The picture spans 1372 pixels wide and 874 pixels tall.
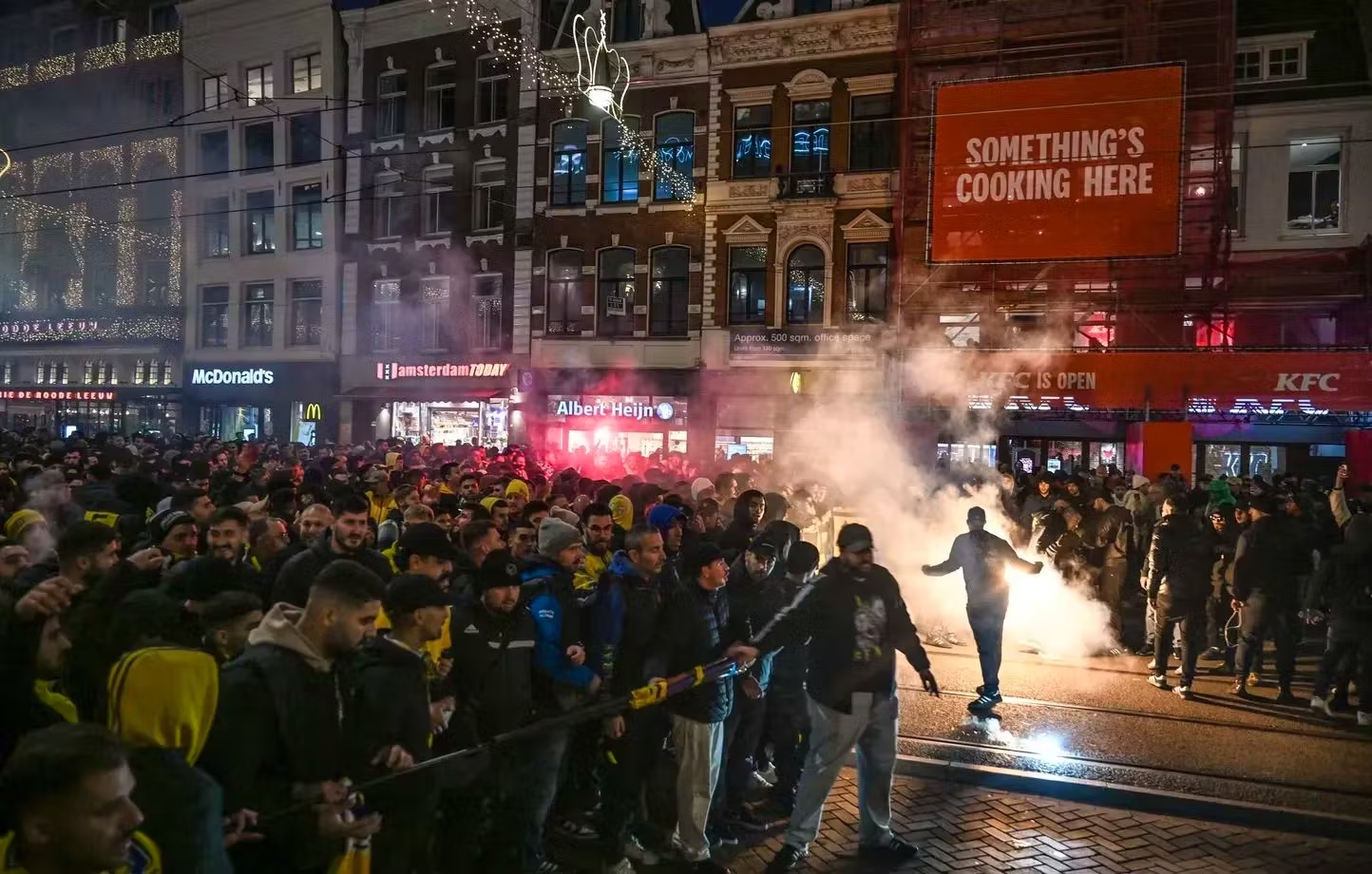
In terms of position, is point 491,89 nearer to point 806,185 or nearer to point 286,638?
point 806,185

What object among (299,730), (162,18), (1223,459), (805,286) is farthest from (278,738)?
(162,18)

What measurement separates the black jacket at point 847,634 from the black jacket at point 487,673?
1.54 m

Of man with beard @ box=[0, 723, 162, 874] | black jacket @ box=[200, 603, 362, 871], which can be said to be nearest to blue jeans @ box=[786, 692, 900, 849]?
black jacket @ box=[200, 603, 362, 871]

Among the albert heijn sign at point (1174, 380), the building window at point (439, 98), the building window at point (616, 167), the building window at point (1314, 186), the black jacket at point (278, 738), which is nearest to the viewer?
the black jacket at point (278, 738)

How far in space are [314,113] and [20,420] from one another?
1684 centimetres

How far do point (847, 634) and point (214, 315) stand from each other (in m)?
29.4

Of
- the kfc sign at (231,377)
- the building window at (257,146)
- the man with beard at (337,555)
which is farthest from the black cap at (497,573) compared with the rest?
the building window at (257,146)

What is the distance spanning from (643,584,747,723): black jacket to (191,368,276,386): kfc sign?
25519 millimetres

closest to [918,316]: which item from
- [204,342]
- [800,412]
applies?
[800,412]

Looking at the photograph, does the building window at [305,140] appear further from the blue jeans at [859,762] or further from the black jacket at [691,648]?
the blue jeans at [859,762]

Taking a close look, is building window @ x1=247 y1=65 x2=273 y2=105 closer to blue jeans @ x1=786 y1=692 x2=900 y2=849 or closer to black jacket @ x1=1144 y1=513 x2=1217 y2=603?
black jacket @ x1=1144 y1=513 x2=1217 y2=603

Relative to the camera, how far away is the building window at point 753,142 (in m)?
21.0

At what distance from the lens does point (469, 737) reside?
4.07 metres

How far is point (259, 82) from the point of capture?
88.8ft
